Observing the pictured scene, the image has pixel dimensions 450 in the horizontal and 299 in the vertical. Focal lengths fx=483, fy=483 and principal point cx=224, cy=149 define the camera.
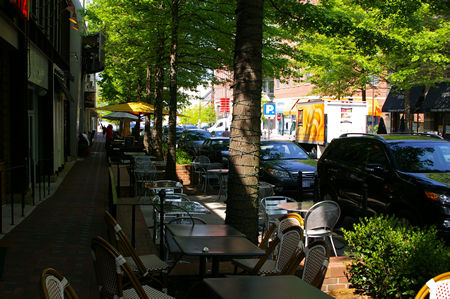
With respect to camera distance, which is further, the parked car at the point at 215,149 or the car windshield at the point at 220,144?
the car windshield at the point at 220,144

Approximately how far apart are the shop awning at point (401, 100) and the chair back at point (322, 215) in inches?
988

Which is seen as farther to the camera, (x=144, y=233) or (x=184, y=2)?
(x=184, y=2)

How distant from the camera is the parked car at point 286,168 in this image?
12.9 m

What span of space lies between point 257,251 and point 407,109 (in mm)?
24821

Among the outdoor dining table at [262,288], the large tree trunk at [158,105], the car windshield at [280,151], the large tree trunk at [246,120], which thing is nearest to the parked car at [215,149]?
the large tree trunk at [158,105]

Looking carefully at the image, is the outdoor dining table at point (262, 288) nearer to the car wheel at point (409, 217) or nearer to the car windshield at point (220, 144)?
the car wheel at point (409, 217)

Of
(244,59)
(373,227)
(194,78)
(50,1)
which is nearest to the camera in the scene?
(373,227)

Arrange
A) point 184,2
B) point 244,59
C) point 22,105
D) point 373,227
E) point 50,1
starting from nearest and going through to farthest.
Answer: point 373,227 < point 244,59 < point 22,105 < point 184,2 < point 50,1

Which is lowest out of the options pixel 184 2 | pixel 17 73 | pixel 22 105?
pixel 22 105

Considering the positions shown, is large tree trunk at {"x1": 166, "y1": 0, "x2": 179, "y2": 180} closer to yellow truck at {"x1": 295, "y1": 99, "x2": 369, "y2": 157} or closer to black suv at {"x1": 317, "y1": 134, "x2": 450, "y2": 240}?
black suv at {"x1": 317, "y1": 134, "x2": 450, "y2": 240}

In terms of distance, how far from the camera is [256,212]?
614 cm

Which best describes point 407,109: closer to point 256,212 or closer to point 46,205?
point 46,205

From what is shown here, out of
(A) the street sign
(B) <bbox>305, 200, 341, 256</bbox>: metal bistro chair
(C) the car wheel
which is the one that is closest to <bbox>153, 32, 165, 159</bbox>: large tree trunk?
(A) the street sign

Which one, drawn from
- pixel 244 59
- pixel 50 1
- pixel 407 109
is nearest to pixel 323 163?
pixel 244 59
